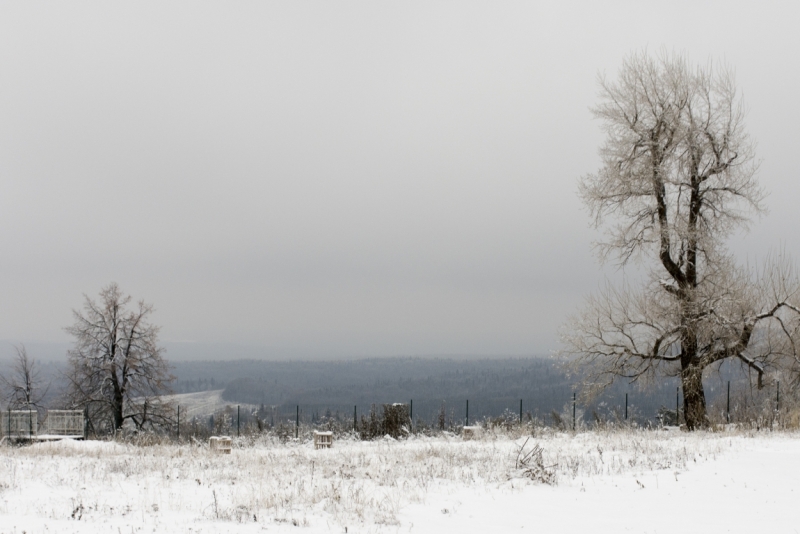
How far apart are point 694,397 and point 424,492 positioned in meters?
15.5

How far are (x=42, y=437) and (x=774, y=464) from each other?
2769 centimetres

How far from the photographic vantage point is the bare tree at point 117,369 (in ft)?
153

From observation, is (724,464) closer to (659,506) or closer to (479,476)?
(659,506)

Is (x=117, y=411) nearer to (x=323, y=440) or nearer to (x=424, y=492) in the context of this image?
(x=323, y=440)

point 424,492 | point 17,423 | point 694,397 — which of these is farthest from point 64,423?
point 694,397

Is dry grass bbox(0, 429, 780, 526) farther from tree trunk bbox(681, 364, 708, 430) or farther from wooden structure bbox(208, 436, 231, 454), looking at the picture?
tree trunk bbox(681, 364, 708, 430)

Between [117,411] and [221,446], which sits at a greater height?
[221,446]

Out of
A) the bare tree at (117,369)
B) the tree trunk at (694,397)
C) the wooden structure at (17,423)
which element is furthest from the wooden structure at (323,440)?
the bare tree at (117,369)

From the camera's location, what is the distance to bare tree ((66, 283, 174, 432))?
46.8 meters

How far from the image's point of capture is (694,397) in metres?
22.1

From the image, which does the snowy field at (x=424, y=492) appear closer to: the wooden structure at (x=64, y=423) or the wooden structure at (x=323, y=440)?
the wooden structure at (x=323, y=440)

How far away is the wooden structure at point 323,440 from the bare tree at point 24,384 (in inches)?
1614

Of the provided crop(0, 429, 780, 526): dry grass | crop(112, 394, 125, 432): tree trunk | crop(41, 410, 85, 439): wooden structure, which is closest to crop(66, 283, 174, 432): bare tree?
crop(112, 394, 125, 432): tree trunk

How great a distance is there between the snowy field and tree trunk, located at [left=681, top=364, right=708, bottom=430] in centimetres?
567
